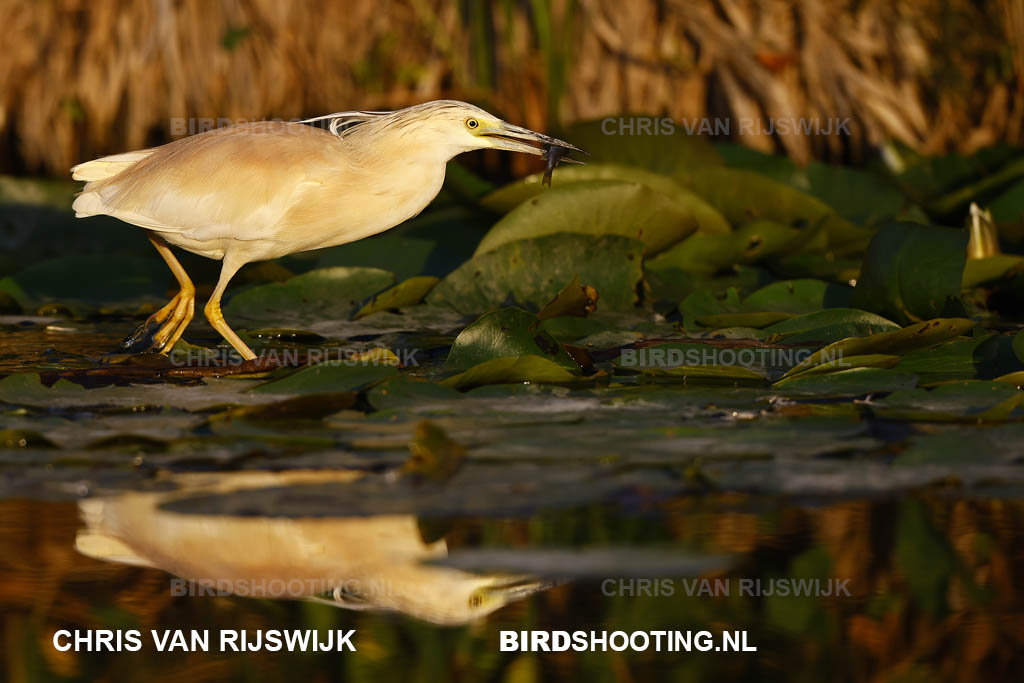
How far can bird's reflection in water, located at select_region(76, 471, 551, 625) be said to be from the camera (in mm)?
2494

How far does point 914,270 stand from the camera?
4703 mm

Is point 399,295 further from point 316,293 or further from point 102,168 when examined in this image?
point 102,168

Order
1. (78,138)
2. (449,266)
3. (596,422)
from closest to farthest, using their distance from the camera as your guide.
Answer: (596,422)
(449,266)
(78,138)

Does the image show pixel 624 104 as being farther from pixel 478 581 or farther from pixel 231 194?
pixel 478 581

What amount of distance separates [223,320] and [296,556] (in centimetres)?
206

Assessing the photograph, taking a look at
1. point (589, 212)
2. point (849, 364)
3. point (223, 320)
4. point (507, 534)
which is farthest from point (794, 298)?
point (507, 534)

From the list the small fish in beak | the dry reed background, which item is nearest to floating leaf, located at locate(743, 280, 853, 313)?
the small fish in beak

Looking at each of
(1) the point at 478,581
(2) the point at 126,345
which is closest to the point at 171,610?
→ (1) the point at 478,581

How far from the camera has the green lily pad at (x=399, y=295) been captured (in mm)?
5344

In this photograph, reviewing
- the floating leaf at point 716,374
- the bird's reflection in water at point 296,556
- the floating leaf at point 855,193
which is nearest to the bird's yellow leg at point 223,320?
the floating leaf at point 716,374

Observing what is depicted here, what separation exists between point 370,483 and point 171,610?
784 mm

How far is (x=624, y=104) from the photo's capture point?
26.0 ft

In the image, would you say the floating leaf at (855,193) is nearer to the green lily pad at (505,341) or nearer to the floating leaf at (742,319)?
the floating leaf at (742,319)

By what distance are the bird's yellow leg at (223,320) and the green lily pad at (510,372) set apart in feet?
2.79
